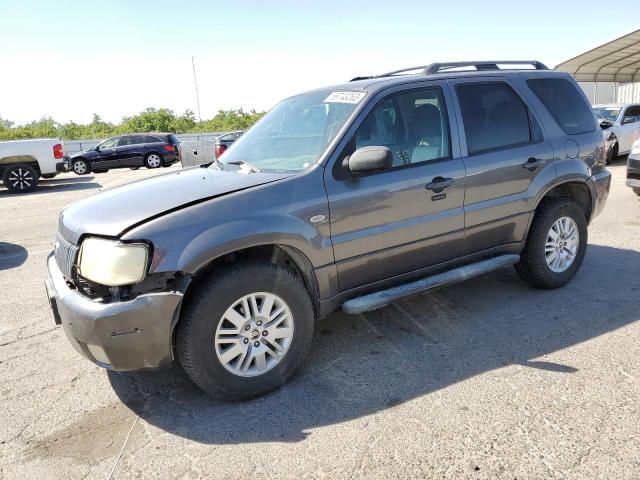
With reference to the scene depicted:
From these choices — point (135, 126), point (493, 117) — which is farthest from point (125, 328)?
point (135, 126)

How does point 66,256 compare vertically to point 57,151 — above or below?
below

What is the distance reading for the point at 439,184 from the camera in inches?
139

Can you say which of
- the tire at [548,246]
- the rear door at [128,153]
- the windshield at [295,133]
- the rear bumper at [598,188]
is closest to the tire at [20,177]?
the rear door at [128,153]

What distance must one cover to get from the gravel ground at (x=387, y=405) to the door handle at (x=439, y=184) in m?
1.06

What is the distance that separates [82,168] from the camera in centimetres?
2034

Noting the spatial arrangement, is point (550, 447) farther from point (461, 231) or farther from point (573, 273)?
point (573, 273)

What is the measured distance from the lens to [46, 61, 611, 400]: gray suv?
267 cm

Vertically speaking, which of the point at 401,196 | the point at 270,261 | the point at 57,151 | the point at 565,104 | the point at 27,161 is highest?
the point at 57,151

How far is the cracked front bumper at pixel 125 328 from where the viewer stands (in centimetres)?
257

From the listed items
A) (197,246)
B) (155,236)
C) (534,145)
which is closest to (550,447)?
(197,246)

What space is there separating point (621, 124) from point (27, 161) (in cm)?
1608

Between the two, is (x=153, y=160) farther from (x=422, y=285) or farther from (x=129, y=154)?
(x=422, y=285)

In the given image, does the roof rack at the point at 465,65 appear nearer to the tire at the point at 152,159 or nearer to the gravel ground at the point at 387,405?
the gravel ground at the point at 387,405

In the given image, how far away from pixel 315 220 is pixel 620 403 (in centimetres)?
199
